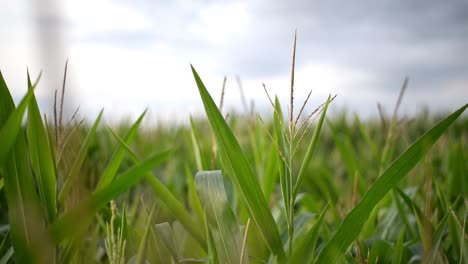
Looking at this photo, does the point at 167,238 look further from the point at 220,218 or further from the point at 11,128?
the point at 11,128

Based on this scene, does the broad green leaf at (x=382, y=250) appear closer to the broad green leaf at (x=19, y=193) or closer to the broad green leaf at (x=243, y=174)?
the broad green leaf at (x=243, y=174)

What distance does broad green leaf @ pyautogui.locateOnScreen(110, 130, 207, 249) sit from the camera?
2.88ft

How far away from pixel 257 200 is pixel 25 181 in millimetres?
449

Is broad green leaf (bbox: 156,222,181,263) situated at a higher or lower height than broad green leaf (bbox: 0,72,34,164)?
lower

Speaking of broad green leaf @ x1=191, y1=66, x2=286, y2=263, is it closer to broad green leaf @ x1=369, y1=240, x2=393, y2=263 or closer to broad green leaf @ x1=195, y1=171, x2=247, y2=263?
broad green leaf @ x1=195, y1=171, x2=247, y2=263

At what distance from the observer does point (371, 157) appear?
315 centimetres

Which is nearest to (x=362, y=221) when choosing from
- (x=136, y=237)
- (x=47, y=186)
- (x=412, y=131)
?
(x=136, y=237)

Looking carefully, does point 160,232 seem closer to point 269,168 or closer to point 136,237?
point 136,237

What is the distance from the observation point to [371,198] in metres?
0.81

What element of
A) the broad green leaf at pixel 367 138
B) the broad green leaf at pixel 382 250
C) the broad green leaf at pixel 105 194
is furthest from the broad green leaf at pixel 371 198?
the broad green leaf at pixel 367 138

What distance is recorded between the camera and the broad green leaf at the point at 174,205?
0.88 metres

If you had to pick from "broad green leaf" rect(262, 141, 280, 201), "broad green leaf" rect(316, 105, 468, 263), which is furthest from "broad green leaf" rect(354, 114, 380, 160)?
"broad green leaf" rect(316, 105, 468, 263)

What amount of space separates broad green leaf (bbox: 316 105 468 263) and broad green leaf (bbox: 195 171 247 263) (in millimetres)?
171

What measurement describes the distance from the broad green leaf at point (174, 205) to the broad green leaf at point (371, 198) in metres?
0.29
